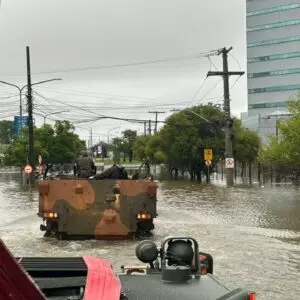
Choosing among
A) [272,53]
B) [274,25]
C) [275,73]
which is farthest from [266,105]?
[274,25]

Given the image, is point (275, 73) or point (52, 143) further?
point (275, 73)

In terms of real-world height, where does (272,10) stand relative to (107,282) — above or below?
above

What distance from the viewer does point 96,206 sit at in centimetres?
1355

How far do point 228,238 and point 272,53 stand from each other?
95.7 m

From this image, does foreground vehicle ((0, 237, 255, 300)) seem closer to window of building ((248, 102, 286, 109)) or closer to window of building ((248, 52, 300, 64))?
window of building ((248, 102, 286, 109))

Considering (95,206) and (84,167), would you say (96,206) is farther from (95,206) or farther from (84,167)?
(84,167)

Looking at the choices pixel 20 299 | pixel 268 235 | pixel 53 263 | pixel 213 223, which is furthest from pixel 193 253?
pixel 213 223

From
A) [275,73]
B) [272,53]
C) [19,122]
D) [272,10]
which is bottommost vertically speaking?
[19,122]

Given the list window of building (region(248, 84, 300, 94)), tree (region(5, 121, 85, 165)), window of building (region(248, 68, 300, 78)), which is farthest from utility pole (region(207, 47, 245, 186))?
window of building (region(248, 68, 300, 78))

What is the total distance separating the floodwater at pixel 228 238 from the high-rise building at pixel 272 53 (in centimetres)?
8132

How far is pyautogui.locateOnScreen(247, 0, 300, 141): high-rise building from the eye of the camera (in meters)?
103

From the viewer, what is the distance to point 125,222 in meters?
13.5

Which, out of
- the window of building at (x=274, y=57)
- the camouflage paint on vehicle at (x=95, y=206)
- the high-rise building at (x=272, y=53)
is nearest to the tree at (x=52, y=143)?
the camouflage paint on vehicle at (x=95, y=206)

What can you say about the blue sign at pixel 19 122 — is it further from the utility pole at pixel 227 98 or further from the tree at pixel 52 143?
the utility pole at pixel 227 98
